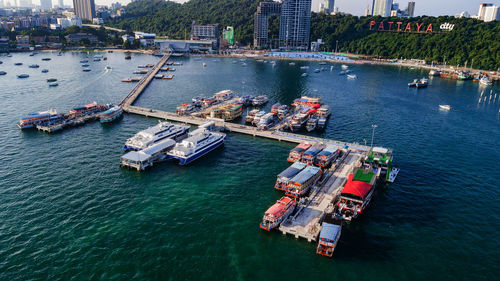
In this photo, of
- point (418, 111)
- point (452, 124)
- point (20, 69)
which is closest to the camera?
point (452, 124)

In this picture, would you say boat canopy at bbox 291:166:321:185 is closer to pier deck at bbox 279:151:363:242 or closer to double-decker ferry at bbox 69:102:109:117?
pier deck at bbox 279:151:363:242

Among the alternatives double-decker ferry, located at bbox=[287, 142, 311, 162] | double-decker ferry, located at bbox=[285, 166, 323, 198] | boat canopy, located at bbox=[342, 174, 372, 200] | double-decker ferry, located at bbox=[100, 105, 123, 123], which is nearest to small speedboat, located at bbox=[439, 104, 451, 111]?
double-decker ferry, located at bbox=[287, 142, 311, 162]

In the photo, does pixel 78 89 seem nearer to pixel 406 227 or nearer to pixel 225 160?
pixel 225 160

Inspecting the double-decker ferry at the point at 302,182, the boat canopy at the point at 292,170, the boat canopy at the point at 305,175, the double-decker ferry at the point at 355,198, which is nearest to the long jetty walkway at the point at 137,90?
the boat canopy at the point at 292,170

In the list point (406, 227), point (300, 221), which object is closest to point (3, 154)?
point (300, 221)

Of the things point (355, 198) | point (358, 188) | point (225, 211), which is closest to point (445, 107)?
point (358, 188)

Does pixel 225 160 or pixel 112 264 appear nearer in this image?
pixel 112 264
